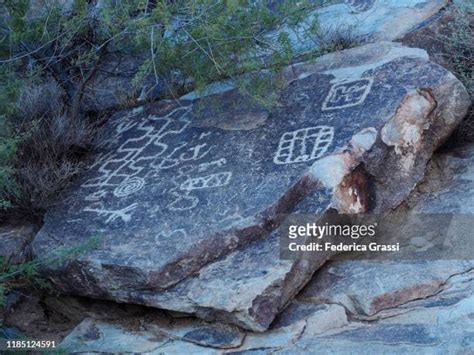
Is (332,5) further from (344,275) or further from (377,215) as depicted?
(344,275)

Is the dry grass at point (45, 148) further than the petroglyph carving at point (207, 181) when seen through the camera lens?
Yes

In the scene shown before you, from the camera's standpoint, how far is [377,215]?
393 cm

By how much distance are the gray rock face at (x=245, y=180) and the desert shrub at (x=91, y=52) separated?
0.18 m

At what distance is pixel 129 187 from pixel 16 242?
64 cm

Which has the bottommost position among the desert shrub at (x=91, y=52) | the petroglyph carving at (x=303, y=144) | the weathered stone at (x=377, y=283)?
the weathered stone at (x=377, y=283)

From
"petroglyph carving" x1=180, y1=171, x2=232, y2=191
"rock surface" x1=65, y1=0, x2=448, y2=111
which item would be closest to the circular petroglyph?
"petroglyph carving" x1=180, y1=171, x2=232, y2=191

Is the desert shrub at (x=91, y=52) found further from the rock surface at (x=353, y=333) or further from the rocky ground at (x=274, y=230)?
the rock surface at (x=353, y=333)

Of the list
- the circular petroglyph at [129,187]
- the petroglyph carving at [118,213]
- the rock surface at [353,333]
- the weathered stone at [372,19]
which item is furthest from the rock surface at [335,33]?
the rock surface at [353,333]

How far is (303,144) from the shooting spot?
4039 mm

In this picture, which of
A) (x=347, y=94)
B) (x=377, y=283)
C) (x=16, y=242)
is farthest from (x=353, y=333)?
(x=16, y=242)

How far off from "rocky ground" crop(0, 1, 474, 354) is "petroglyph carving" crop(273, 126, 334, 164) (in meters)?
0.01

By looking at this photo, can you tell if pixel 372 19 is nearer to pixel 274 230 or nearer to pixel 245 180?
pixel 245 180

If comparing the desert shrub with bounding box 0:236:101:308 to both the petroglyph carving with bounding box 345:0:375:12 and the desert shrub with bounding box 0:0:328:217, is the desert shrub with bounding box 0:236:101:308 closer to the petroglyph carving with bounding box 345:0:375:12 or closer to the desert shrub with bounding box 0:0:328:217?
the desert shrub with bounding box 0:0:328:217

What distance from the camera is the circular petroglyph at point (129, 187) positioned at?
4.20 meters
